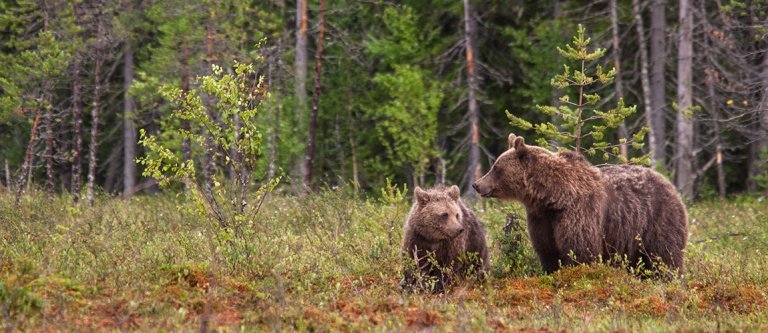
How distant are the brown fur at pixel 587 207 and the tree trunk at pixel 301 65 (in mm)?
16190

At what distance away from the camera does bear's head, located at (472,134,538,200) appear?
1030cm

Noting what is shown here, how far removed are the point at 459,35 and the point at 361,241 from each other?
18.8 m

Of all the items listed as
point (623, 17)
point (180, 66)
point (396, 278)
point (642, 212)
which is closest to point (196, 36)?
point (180, 66)

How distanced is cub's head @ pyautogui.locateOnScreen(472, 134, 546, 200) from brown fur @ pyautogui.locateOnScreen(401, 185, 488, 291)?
0.40 meters

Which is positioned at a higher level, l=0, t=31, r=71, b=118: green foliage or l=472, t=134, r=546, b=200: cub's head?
l=0, t=31, r=71, b=118: green foliage

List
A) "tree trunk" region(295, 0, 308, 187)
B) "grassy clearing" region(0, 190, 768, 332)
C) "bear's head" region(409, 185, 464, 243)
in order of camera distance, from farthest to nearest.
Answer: "tree trunk" region(295, 0, 308, 187)
"bear's head" region(409, 185, 464, 243)
"grassy clearing" region(0, 190, 768, 332)

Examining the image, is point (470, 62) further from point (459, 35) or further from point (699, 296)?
point (699, 296)

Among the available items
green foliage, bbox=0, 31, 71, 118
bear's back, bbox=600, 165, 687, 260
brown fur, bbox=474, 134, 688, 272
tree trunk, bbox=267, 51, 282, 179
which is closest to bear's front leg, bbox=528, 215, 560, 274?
brown fur, bbox=474, 134, 688, 272

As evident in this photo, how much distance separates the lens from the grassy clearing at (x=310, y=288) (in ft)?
25.0

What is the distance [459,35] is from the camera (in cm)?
3019

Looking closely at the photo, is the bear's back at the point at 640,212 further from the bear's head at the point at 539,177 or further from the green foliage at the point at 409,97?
the green foliage at the point at 409,97

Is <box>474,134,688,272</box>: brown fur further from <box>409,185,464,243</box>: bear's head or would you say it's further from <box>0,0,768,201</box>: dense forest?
A: <box>0,0,768,201</box>: dense forest

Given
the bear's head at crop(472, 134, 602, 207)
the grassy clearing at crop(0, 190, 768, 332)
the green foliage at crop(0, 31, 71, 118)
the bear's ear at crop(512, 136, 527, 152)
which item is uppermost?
the green foliage at crop(0, 31, 71, 118)

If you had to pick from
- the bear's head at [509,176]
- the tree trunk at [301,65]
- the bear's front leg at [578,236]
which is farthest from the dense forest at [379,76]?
the bear's front leg at [578,236]
